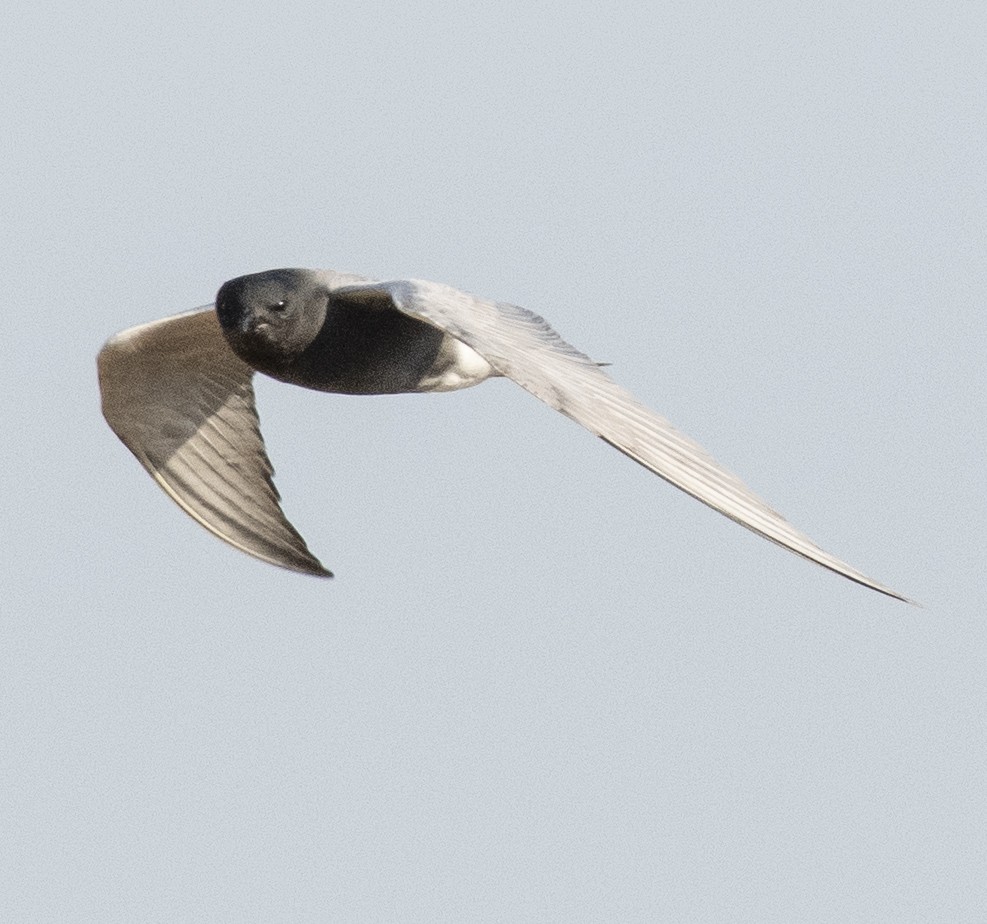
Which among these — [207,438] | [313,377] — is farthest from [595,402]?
[207,438]

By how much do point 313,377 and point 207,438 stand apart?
5.14ft

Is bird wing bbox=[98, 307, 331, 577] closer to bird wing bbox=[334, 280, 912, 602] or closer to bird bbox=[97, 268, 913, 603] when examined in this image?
bird bbox=[97, 268, 913, 603]

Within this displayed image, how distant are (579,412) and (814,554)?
3.60ft

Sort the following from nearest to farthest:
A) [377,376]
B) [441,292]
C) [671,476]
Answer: [671,476] → [441,292] → [377,376]

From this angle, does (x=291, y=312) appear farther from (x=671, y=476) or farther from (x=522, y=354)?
(x=671, y=476)

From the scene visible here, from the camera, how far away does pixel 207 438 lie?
11.6 metres

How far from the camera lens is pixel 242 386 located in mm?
11625

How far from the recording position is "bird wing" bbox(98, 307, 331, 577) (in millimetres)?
11367

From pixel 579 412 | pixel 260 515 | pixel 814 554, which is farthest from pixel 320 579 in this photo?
pixel 814 554

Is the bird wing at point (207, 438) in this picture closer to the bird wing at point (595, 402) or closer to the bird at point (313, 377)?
the bird at point (313, 377)

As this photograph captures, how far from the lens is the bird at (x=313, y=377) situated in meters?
8.20

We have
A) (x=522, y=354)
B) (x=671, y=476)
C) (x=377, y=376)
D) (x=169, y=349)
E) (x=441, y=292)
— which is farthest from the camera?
(x=169, y=349)

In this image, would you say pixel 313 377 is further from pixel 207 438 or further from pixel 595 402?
pixel 595 402

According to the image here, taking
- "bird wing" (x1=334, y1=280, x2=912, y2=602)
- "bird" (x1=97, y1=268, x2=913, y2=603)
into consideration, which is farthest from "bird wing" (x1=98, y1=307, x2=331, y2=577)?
"bird wing" (x1=334, y1=280, x2=912, y2=602)
